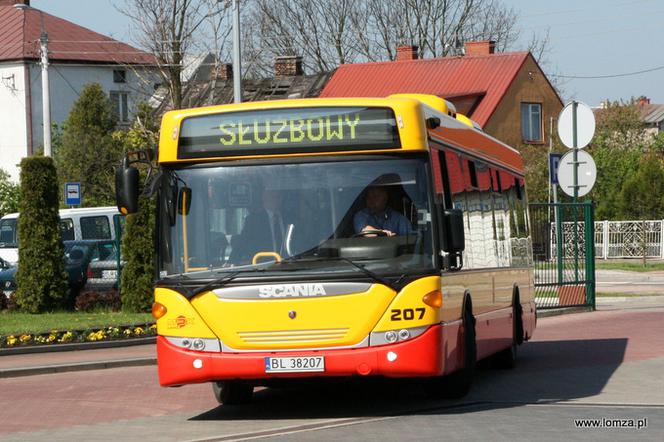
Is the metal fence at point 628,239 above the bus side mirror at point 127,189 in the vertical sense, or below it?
below

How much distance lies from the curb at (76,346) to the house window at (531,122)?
4567 cm

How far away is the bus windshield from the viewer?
11.9 metres

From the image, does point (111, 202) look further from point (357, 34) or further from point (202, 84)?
point (357, 34)

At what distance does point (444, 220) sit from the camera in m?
12.2

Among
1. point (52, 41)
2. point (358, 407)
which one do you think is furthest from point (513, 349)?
point (52, 41)

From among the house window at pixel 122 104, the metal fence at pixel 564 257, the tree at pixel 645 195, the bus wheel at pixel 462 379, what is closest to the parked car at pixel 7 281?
the metal fence at pixel 564 257

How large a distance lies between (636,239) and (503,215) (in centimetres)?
3988

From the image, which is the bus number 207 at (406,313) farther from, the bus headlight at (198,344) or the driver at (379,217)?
the bus headlight at (198,344)

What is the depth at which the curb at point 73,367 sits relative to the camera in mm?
17609

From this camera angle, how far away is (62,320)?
985 inches

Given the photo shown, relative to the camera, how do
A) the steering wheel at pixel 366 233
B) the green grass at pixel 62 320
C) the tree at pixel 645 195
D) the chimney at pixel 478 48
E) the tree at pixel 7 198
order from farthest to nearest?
the chimney at pixel 478 48, the tree at pixel 645 195, the tree at pixel 7 198, the green grass at pixel 62 320, the steering wheel at pixel 366 233

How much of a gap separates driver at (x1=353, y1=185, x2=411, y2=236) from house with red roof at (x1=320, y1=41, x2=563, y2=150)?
5008 cm

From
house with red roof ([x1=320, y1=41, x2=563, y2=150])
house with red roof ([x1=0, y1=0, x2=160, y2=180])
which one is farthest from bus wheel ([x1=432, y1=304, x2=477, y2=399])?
house with red roof ([x1=0, y1=0, x2=160, y2=180])

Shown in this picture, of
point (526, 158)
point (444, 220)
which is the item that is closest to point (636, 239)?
point (526, 158)
